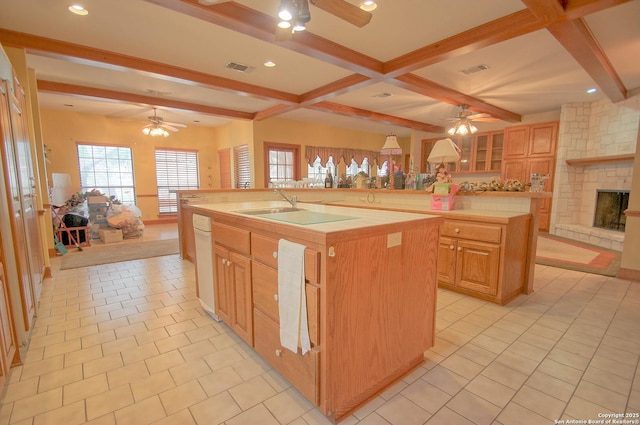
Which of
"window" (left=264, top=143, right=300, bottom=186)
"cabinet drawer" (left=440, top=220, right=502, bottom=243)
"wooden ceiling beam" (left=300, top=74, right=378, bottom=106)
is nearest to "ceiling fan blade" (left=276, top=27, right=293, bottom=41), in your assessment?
"wooden ceiling beam" (left=300, top=74, right=378, bottom=106)

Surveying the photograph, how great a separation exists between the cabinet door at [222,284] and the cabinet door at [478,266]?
2213mm

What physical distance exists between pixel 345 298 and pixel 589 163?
6.78 meters

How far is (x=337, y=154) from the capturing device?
823 cm

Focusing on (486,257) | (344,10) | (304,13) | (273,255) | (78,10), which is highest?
(78,10)

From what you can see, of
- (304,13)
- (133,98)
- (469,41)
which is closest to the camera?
(304,13)

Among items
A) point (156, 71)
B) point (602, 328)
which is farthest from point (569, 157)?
point (156, 71)

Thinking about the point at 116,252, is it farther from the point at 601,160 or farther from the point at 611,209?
the point at 611,209

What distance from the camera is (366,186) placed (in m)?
4.72

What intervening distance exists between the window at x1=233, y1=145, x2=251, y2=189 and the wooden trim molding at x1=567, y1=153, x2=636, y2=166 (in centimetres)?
686

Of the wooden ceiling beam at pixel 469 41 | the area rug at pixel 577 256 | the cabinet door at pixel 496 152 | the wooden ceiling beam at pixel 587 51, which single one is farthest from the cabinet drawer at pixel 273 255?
the cabinet door at pixel 496 152

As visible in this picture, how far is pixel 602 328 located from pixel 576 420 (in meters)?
1.34

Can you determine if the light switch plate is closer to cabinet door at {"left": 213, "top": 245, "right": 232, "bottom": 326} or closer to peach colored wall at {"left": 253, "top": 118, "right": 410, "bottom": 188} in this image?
cabinet door at {"left": 213, "top": 245, "right": 232, "bottom": 326}

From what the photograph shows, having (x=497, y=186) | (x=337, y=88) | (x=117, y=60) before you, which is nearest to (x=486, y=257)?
(x=497, y=186)

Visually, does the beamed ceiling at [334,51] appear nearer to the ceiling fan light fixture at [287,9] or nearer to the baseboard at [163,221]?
the ceiling fan light fixture at [287,9]
